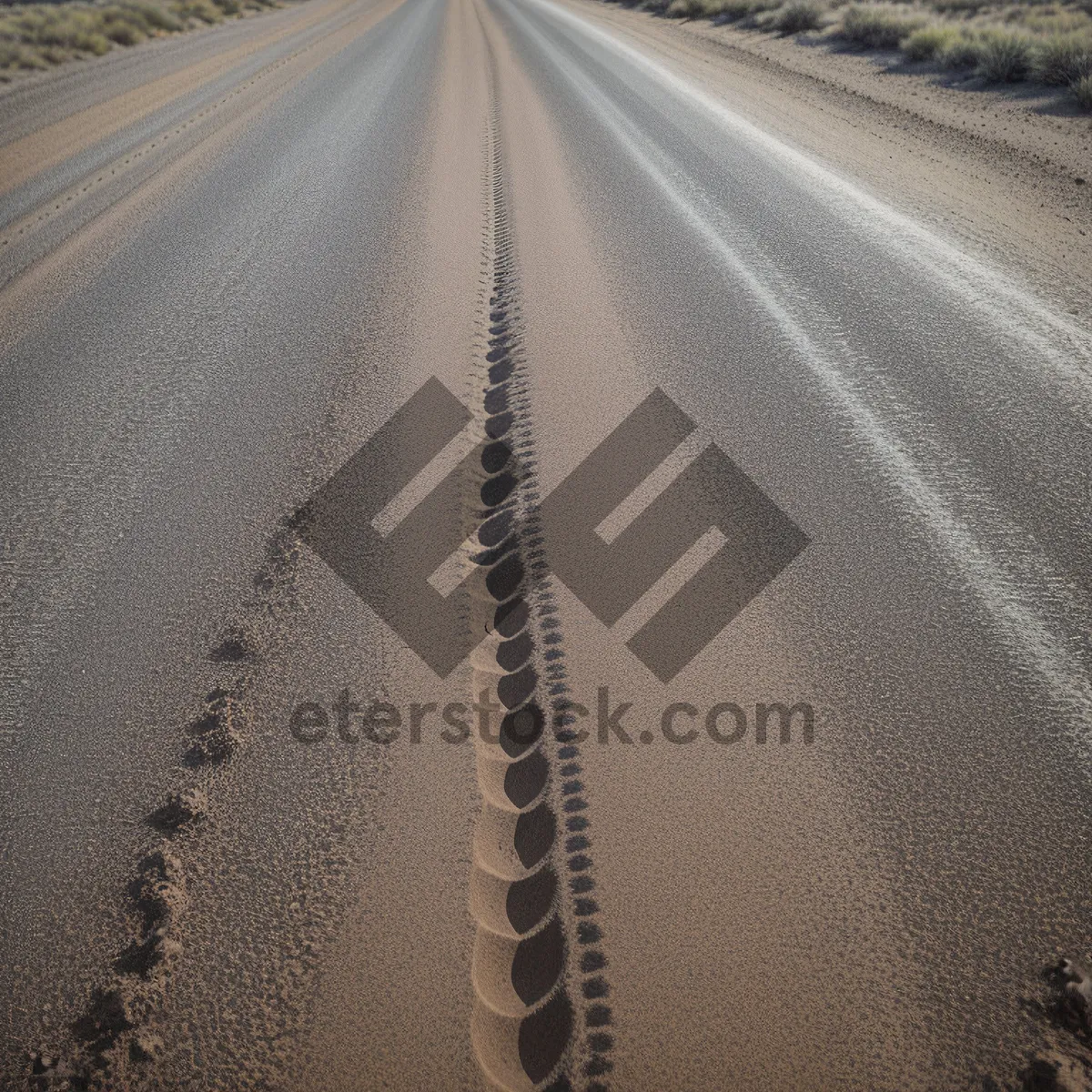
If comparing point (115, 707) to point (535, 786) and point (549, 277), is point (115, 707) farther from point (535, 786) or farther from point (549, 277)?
point (549, 277)

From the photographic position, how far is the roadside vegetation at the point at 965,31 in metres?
11.2

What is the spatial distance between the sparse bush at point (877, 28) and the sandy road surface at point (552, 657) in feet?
34.2

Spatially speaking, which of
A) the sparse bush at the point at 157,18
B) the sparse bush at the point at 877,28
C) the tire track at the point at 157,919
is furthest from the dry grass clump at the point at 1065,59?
the sparse bush at the point at 157,18

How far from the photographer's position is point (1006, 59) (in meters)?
11.7

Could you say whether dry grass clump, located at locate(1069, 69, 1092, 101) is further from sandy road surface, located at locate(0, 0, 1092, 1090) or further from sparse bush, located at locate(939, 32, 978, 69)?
sandy road surface, located at locate(0, 0, 1092, 1090)

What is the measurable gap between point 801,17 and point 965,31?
15.4 ft

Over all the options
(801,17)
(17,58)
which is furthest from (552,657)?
(17,58)

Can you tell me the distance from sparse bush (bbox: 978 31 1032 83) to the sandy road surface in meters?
6.27

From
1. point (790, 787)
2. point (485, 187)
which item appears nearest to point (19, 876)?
point (790, 787)

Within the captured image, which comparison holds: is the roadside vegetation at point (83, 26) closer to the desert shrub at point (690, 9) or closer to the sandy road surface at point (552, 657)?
the desert shrub at point (690, 9)

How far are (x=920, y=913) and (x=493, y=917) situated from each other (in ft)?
4.20

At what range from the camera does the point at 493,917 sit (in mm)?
2523

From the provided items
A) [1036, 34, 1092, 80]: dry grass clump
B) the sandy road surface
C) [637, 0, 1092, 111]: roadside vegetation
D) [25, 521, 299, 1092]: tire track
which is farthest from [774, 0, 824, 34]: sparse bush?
[25, 521, 299, 1092]: tire track

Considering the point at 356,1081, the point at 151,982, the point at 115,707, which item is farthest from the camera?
the point at 115,707
